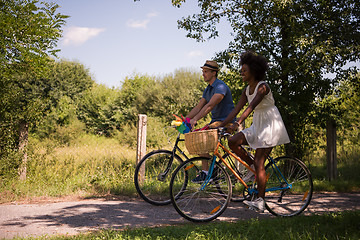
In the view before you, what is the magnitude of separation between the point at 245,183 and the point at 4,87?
5.71 meters

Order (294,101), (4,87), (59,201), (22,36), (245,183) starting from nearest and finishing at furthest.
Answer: (245,183) < (59,201) < (22,36) < (4,87) < (294,101)

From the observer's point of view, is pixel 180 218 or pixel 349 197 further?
pixel 349 197

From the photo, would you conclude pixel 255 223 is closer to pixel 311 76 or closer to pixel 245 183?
pixel 245 183

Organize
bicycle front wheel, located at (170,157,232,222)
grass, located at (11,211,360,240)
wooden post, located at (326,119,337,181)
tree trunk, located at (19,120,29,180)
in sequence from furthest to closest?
wooden post, located at (326,119,337,181)
tree trunk, located at (19,120,29,180)
bicycle front wheel, located at (170,157,232,222)
grass, located at (11,211,360,240)

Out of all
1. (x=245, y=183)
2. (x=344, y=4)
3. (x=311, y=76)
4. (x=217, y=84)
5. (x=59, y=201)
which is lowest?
(x=59, y=201)

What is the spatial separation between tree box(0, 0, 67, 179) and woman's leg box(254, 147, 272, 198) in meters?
4.76

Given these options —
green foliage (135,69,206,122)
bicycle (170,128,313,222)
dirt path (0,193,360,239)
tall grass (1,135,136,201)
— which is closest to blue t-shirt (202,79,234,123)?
bicycle (170,128,313,222)

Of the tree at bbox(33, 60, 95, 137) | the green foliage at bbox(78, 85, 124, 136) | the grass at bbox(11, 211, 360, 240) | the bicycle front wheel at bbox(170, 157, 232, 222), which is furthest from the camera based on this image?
the green foliage at bbox(78, 85, 124, 136)

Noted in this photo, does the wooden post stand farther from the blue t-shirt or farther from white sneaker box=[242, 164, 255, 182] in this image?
white sneaker box=[242, 164, 255, 182]

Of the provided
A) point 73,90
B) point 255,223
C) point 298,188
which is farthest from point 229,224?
point 73,90

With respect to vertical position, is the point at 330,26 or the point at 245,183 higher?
the point at 330,26

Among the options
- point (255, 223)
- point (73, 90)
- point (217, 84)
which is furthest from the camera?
point (73, 90)

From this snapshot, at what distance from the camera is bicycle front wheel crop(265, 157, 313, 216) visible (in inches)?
191

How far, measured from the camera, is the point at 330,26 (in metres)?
7.62
